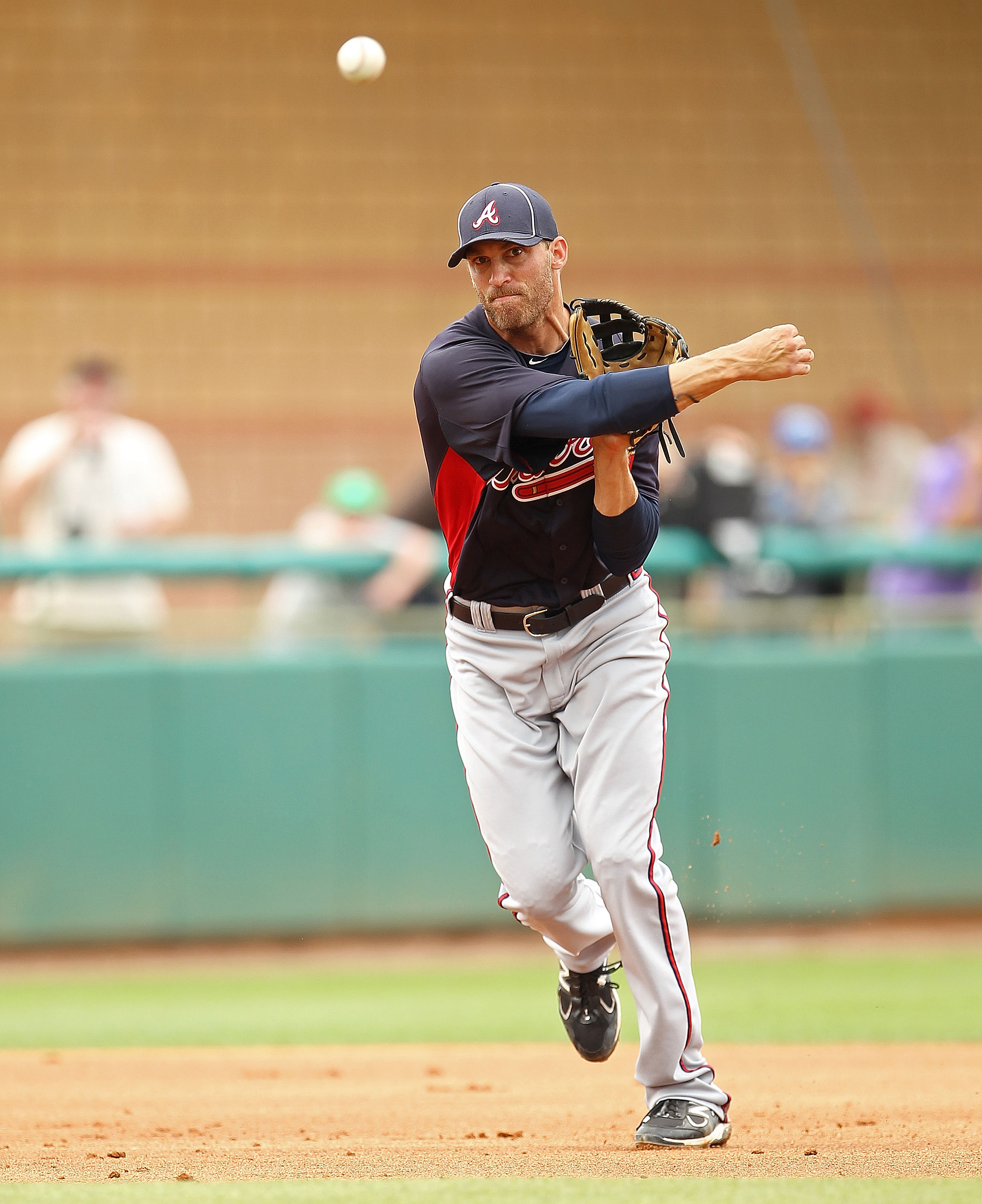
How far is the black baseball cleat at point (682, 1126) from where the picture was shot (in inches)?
141

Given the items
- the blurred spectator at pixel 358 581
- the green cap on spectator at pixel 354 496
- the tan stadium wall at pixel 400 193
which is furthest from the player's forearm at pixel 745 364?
the tan stadium wall at pixel 400 193

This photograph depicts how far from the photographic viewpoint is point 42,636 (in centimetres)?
699

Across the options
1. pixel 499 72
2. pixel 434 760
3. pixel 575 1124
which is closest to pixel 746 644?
pixel 434 760

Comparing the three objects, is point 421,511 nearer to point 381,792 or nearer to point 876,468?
point 381,792

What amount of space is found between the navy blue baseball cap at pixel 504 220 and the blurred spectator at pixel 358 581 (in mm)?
3399

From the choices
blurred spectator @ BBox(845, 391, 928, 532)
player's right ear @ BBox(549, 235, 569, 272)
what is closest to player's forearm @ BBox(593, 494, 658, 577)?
player's right ear @ BBox(549, 235, 569, 272)

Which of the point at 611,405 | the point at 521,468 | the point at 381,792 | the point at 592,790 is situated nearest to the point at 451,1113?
the point at 592,790

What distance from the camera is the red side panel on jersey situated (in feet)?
12.2

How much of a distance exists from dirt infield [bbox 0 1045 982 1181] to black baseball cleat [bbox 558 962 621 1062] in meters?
0.19

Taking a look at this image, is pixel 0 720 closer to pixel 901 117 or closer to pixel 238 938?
pixel 238 938

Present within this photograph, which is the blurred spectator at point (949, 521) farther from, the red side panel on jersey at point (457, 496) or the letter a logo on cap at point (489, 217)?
the letter a logo on cap at point (489, 217)

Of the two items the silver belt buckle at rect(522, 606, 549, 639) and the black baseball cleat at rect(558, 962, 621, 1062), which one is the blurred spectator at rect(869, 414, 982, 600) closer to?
the black baseball cleat at rect(558, 962, 621, 1062)

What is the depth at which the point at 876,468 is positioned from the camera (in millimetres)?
10578

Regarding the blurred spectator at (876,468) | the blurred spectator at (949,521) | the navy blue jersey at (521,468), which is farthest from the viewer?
the blurred spectator at (876,468)
